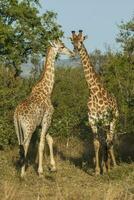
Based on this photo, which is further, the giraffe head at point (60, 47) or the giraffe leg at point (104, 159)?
the giraffe head at point (60, 47)

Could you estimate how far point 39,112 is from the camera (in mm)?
13578

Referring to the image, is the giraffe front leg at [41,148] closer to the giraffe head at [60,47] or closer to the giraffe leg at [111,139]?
the giraffe leg at [111,139]

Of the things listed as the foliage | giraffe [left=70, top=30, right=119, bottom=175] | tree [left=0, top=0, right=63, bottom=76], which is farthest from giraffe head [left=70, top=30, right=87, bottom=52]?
tree [left=0, top=0, right=63, bottom=76]

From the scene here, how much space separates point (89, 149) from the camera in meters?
17.0

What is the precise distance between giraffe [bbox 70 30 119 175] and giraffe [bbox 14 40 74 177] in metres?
0.63

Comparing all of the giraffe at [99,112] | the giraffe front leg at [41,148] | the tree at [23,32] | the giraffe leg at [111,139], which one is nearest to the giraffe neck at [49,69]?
the giraffe at [99,112]

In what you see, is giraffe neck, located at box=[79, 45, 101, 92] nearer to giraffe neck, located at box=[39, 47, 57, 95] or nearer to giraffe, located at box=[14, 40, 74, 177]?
giraffe, located at box=[14, 40, 74, 177]

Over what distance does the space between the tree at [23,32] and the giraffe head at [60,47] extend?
48.0ft

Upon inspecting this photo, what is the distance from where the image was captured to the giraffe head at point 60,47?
1455 centimetres

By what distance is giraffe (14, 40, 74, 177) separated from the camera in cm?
1320

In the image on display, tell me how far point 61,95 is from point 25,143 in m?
11.4

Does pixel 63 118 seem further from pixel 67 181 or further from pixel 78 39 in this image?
pixel 67 181

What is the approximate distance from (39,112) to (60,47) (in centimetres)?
192

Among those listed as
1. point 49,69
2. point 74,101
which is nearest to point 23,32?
point 74,101
